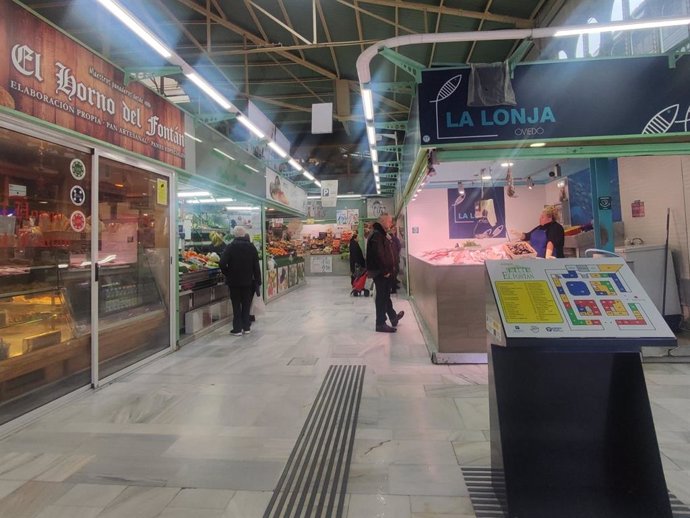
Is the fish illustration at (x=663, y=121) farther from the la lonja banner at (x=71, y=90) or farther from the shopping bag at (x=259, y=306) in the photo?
the shopping bag at (x=259, y=306)

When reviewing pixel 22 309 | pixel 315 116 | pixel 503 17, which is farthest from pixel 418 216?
pixel 22 309

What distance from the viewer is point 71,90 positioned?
11.1 ft

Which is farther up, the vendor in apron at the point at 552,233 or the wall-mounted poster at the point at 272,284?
the vendor in apron at the point at 552,233

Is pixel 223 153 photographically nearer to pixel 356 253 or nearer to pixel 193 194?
pixel 193 194

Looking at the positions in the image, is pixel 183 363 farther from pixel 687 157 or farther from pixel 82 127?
pixel 687 157

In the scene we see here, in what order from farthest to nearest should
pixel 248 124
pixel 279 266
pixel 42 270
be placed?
pixel 279 266, pixel 248 124, pixel 42 270

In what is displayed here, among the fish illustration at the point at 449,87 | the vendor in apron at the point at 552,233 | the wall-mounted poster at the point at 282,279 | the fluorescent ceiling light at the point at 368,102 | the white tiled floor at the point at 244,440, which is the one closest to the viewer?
the white tiled floor at the point at 244,440

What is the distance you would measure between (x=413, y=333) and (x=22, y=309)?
4690 millimetres

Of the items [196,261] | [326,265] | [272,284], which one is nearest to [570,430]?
[196,261]

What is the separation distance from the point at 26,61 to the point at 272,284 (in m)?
6.90

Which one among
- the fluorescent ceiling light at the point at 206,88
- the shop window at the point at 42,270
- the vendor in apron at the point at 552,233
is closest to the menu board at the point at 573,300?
the vendor in apron at the point at 552,233

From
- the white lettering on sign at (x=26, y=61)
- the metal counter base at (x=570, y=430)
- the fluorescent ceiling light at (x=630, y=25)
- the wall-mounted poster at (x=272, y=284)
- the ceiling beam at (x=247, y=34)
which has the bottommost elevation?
the metal counter base at (x=570, y=430)

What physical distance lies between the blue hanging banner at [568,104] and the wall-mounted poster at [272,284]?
630 cm

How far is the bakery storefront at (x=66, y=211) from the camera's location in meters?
3.07
